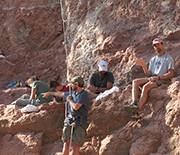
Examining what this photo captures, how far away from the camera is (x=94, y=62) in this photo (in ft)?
25.8

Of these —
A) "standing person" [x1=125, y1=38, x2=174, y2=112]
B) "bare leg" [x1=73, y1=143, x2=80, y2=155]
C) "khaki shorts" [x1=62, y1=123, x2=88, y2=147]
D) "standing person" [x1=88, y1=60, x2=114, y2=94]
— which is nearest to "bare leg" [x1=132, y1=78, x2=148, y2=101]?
"standing person" [x1=125, y1=38, x2=174, y2=112]

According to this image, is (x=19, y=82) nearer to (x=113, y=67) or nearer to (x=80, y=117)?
Answer: (x=113, y=67)

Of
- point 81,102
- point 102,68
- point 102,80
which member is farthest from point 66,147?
point 102,68

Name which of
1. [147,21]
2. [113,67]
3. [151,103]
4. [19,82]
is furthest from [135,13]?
[19,82]

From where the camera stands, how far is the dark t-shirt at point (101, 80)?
21.5 ft

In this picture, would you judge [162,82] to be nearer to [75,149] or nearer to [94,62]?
[75,149]

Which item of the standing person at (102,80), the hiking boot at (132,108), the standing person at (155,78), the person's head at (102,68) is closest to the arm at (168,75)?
the standing person at (155,78)

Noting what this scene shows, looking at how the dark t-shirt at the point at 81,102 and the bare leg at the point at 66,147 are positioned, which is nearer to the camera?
the dark t-shirt at the point at 81,102

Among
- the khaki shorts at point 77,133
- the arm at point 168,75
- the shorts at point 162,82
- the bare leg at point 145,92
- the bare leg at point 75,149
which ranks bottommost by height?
the bare leg at point 75,149

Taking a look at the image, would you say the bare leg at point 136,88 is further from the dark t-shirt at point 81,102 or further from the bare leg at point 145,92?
the dark t-shirt at point 81,102

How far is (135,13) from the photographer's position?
737 cm

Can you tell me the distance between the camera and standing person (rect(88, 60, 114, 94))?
21.3ft

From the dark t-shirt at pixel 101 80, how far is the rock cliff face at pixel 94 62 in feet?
1.53

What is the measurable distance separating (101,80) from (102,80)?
3 cm
